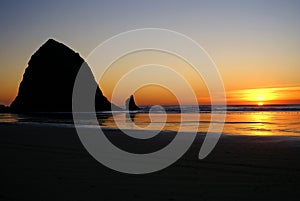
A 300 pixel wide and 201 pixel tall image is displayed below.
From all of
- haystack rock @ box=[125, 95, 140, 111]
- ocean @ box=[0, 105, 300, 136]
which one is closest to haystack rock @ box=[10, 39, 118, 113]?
haystack rock @ box=[125, 95, 140, 111]

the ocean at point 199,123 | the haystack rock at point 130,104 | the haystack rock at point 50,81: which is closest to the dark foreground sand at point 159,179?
the ocean at point 199,123

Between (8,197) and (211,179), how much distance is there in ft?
11.4

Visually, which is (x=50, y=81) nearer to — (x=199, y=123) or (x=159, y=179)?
(x=199, y=123)

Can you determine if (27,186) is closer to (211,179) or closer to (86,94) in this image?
(211,179)

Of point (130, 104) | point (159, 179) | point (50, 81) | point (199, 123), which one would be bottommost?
point (159, 179)

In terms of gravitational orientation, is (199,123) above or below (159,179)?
above

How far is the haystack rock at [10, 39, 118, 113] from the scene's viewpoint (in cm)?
8388

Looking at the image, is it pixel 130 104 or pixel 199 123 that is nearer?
pixel 199 123

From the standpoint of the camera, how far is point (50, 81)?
88.0 meters

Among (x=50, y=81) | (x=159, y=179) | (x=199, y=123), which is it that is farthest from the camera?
(x=50, y=81)

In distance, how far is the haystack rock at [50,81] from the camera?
83875mm

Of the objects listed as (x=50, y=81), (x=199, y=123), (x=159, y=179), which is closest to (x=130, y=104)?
(x=50, y=81)

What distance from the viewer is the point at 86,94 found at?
89000 millimetres

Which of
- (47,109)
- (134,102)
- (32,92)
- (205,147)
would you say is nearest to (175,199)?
(205,147)
